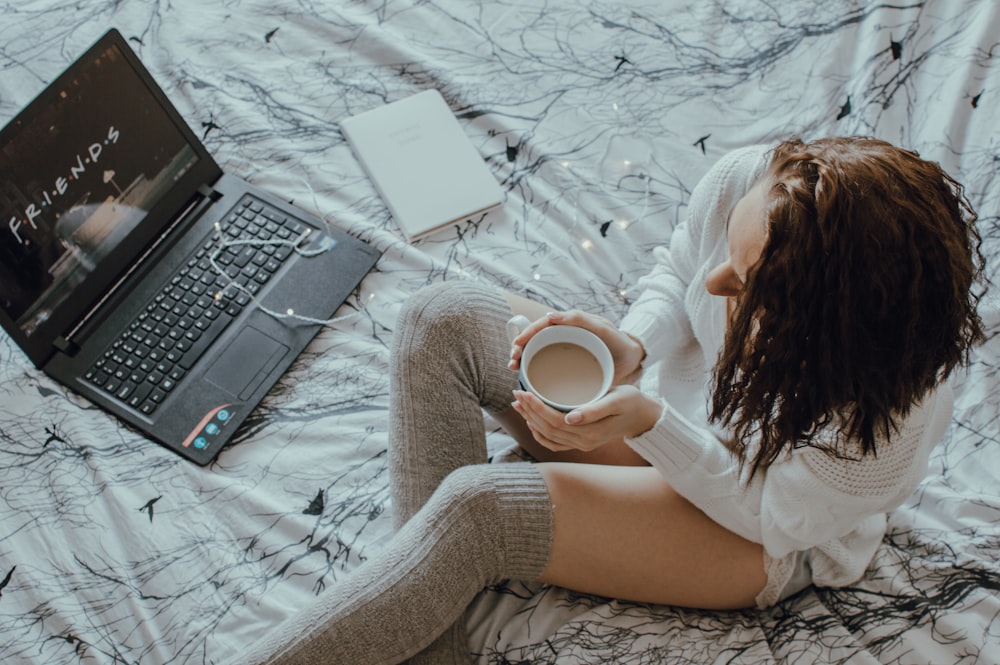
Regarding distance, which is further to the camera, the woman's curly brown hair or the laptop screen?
the laptop screen

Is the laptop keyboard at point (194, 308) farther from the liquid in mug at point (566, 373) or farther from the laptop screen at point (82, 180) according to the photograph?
the liquid in mug at point (566, 373)

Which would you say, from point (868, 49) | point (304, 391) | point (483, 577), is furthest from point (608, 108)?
point (483, 577)

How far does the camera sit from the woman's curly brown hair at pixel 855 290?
0.65 meters

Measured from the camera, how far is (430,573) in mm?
877

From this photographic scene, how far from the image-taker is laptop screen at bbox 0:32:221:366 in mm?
1001

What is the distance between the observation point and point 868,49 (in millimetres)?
1265

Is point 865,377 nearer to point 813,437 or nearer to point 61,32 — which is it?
point 813,437

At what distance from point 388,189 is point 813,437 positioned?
757 mm

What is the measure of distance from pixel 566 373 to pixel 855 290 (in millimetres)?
310

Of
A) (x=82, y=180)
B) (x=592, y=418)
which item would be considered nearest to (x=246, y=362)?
(x=82, y=180)

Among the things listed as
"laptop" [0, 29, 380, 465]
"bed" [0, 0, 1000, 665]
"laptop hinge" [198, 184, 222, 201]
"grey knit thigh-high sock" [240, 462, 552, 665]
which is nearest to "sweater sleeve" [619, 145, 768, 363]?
"bed" [0, 0, 1000, 665]

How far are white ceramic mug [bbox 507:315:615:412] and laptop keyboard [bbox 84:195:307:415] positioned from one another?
49 centimetres

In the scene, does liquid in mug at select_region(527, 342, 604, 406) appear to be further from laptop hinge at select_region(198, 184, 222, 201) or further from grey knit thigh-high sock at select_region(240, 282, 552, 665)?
laptop hinge at select_region(198, 184, 222, 201)

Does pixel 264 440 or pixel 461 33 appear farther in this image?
pixel 461 33
